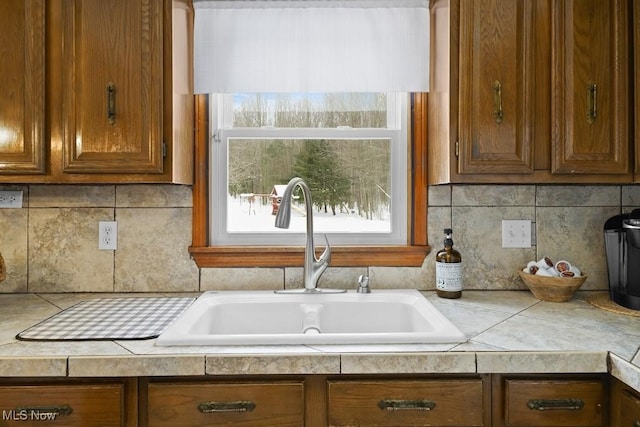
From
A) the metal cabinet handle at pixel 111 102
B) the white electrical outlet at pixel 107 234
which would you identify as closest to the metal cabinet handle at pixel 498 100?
the metal cabinet handle at pixel 111 102

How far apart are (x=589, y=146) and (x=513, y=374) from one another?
84 cm

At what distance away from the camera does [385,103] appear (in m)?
1.79

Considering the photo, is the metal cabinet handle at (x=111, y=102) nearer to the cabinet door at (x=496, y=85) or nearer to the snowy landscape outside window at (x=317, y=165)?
the snowy landscape outside window at (x=317, y=165)

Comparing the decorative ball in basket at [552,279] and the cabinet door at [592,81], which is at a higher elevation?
the cabinet door at [592,81]

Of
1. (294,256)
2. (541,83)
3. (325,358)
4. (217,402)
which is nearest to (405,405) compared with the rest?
(325,358)

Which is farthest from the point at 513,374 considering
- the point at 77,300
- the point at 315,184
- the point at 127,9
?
the point at 127,9

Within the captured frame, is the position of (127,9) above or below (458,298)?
above

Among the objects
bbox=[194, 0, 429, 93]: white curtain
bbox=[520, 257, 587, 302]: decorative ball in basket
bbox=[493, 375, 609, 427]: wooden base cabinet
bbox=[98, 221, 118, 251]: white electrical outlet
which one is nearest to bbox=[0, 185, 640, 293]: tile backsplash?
bbox=[98, 221, 118, 251]: white electrical outlet

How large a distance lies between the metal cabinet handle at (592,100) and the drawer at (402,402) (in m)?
0.99

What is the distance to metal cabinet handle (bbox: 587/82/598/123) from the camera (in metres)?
1.38

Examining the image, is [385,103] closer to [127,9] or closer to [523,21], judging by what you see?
[523,21]

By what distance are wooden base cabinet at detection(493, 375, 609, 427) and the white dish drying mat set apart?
0.95 metres

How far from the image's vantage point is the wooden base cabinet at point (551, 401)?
104 cm
